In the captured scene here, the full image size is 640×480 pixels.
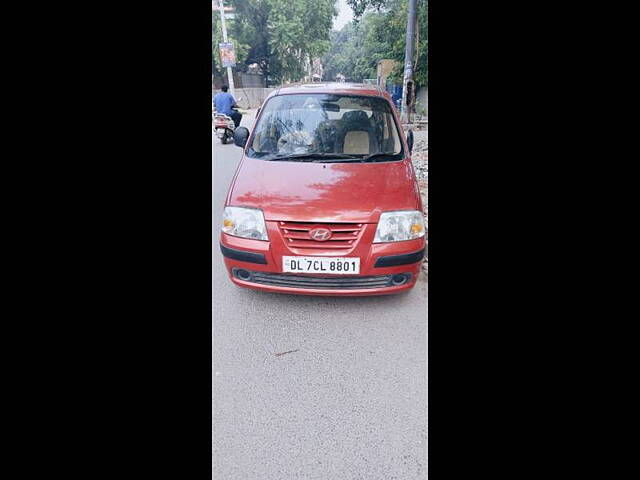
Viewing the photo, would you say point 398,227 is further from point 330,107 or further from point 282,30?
point 282,30

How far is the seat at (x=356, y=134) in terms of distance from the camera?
3568 millimetres

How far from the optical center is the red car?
270cm

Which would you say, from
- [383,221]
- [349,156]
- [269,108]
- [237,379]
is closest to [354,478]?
[237,379]

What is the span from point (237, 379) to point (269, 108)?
2617mm

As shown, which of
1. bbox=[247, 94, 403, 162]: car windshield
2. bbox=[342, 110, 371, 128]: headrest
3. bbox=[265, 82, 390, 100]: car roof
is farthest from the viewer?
bbox=[265, 82, 390, 100]: car roof

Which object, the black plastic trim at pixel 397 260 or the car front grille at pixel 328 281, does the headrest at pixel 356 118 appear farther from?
the car front grille at pixel 328 281

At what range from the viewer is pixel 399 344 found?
2643 mm

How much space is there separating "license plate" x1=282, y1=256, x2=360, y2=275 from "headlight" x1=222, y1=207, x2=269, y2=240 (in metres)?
0.25

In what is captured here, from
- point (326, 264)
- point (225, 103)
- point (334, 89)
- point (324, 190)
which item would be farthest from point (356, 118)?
point (225, 103)

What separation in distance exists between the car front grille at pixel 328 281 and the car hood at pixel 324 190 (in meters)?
0.38

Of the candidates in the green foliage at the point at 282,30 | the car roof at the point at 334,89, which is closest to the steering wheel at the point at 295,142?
the car roof at the point at 334,89

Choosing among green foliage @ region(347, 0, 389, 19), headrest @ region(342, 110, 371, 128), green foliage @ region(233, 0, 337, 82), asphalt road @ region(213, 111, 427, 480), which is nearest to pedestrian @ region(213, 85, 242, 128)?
green foliage @ region(347, 0, 389, 19)

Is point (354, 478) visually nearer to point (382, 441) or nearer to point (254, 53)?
point (382, 441)

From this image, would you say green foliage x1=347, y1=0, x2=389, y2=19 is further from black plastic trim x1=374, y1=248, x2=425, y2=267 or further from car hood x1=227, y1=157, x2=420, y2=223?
black plastic trim x1=374, y1=248, x2=425, y2=267
